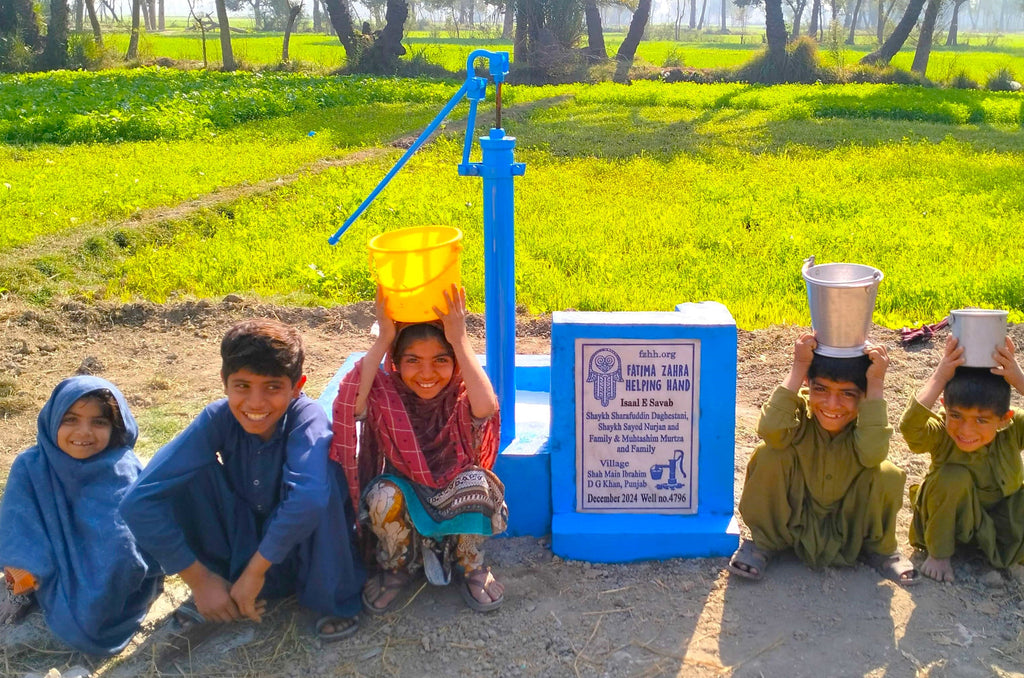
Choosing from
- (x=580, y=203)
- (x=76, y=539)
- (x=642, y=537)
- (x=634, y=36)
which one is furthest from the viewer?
(x=634, y=36)

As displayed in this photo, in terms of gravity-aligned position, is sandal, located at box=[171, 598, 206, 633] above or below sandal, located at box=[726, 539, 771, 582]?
below

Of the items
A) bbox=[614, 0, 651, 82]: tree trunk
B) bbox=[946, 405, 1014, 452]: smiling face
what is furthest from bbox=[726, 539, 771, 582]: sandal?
bbox=[614, 0, 651, 82]: tree trunk

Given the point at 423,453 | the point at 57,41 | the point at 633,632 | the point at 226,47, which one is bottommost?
the point at 633,632

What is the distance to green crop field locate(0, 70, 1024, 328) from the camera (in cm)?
640

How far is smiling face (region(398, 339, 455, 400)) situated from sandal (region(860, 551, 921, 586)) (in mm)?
1533

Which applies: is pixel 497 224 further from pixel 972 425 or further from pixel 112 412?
pixel 972 425

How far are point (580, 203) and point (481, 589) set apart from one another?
638cm

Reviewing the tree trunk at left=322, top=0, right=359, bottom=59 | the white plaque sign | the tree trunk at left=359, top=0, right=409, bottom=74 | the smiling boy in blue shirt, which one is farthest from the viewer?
the tree trunk at left=322, top=0, right=359, bottom=59

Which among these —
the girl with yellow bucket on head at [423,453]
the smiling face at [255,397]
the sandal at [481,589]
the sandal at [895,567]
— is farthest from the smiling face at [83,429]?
the sandal at [895,567]

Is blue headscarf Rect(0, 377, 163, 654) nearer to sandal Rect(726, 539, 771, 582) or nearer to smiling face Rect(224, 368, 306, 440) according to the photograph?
smiling face Rect(224, 368, 306, 440)

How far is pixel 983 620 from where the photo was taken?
2914mm

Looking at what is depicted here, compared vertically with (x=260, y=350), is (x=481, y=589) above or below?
below

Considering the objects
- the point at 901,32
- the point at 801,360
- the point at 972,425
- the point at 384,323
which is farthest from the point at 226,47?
the point at 972,425

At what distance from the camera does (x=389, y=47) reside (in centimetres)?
2694
